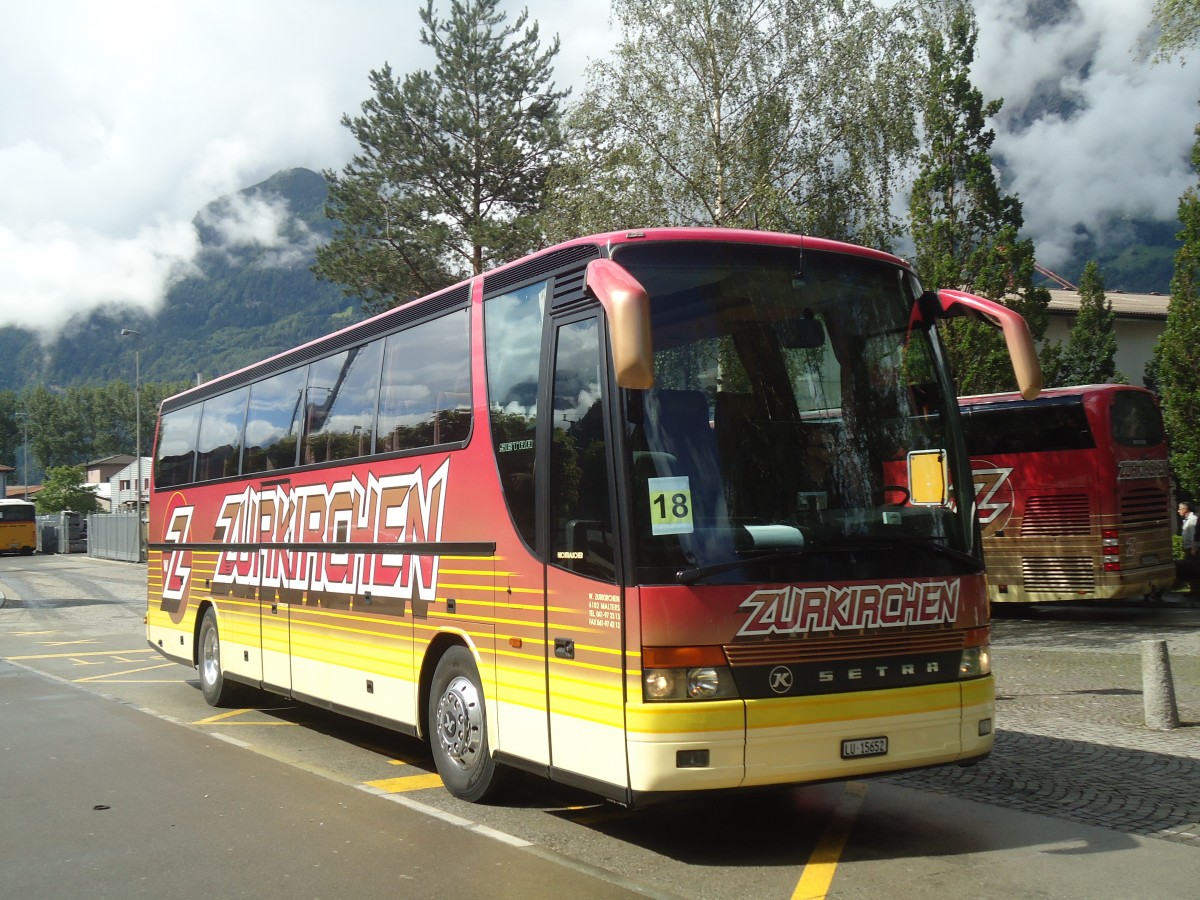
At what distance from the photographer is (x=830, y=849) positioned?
6496 millimetres

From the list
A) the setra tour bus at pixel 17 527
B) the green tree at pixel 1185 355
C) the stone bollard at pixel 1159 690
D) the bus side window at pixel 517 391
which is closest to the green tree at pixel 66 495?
the setra tour bus at pixel 17 527

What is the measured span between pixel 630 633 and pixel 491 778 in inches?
77.8

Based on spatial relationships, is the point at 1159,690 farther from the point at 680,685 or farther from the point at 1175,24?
the point at 1175,24

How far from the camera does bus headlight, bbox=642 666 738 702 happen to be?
5.86m

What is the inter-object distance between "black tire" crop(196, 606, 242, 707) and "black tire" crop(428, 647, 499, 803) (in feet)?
16.5

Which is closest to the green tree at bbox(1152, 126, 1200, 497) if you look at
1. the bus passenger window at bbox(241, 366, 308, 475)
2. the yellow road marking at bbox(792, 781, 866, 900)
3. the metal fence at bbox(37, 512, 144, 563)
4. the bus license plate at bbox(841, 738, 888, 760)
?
the yellow road marking at bbox(792, 781, 866, 900)

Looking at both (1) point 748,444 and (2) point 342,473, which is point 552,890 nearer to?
(1) point 748,444

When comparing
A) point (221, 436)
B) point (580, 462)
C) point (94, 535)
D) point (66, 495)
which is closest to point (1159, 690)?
point (580, 462)

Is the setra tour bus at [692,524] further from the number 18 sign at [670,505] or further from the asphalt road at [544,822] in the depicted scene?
the asphalt road at [544,822]

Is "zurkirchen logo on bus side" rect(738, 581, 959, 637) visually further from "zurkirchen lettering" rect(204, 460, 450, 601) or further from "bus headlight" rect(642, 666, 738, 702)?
"zurkirchen lettering" rect(204, 460, 450, 601)

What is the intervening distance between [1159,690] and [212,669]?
29.6 feet

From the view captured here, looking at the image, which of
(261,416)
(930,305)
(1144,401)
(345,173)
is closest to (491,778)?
(930,305)

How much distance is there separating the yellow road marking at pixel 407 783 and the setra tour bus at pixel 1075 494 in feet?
45.7

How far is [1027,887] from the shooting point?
5723 millimetres
